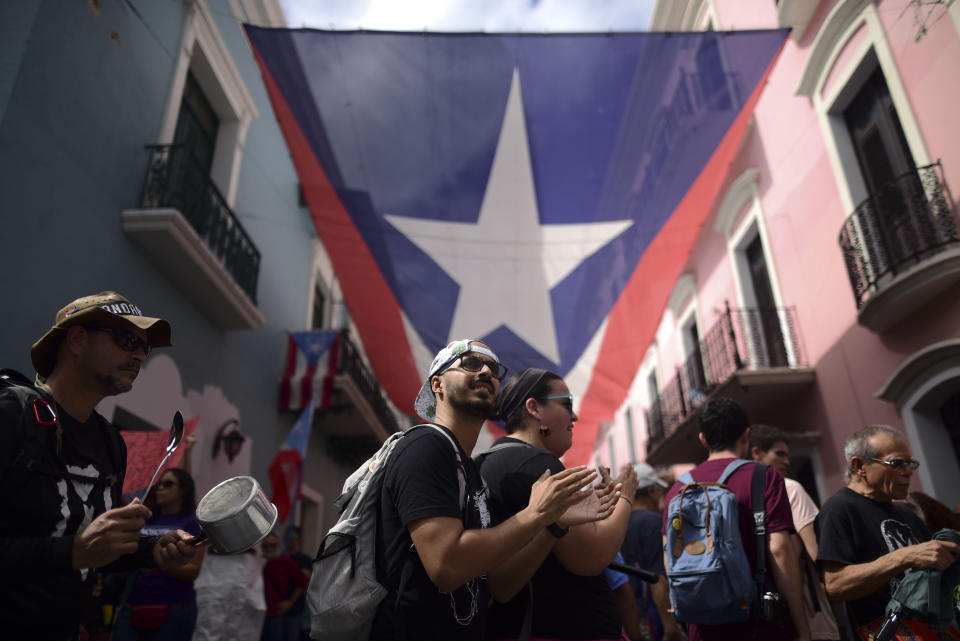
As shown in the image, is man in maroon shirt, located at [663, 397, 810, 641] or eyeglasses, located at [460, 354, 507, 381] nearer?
eyeglasses, located at [460, 354, 507, 381]

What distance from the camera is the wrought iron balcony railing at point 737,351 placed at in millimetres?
10132

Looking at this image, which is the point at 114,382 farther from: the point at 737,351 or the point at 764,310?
the point at 764,310

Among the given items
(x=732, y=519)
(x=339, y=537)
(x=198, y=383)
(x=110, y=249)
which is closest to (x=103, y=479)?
(x=339, y=537)

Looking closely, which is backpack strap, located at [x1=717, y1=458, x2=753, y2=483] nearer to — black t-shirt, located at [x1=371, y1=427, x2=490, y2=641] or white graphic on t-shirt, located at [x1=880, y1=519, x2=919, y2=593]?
white graphic on t-shirt, located at [x1=880, y1=519, x2=919, y2=593]

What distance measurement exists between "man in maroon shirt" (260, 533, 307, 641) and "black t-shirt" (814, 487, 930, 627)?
536cm

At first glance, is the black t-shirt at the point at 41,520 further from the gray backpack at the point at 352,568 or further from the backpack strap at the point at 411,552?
the backpack strap at the point at 411,552

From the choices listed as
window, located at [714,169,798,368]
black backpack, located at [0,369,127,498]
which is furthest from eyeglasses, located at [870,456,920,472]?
window, located at [714,169,798,368]

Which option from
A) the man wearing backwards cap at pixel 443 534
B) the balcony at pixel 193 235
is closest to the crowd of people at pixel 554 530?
the man wearing backwards cap at pixel 443 534

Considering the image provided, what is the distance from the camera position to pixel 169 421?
702 cm

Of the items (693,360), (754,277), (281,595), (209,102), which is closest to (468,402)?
(281,595)

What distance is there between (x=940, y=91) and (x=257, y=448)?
9.42 metres

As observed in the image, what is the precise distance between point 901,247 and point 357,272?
5692 mm

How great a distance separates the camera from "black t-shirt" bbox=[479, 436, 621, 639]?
2.18 metres

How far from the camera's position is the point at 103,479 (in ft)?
6.88
